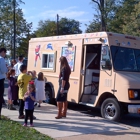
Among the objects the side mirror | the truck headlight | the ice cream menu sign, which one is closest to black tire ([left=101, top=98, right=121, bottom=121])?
the truck headlight

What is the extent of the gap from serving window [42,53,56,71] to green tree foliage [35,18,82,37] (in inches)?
1863

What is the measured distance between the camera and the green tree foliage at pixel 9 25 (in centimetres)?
3282

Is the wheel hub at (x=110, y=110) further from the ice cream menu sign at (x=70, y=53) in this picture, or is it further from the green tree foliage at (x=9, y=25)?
the green tree foliage at (x=9, y=25)

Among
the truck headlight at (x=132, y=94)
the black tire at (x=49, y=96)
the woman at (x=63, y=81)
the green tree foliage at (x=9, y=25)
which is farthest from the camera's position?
the green tree foliage at (x=9, y=25)

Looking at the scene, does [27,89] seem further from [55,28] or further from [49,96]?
[55,28]

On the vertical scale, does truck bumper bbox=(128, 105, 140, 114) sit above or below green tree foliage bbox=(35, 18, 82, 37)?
below

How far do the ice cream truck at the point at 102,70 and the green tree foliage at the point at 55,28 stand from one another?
158 ft

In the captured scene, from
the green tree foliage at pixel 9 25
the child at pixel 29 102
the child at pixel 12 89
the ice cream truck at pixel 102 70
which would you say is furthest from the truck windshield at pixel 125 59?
the green tree foliage at pixel 9 25

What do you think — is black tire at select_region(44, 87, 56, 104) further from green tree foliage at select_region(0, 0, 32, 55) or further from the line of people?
green tree foliage at select_region(0, 0, 32, 55)

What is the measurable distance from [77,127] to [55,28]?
5322 centimetres

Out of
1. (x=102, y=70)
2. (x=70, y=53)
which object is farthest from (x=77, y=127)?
(x=70, y=53)

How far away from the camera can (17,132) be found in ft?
22.1

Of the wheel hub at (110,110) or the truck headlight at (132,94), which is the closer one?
the truck headlight at (132,94)

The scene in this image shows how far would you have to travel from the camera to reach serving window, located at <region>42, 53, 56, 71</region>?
11430mm
